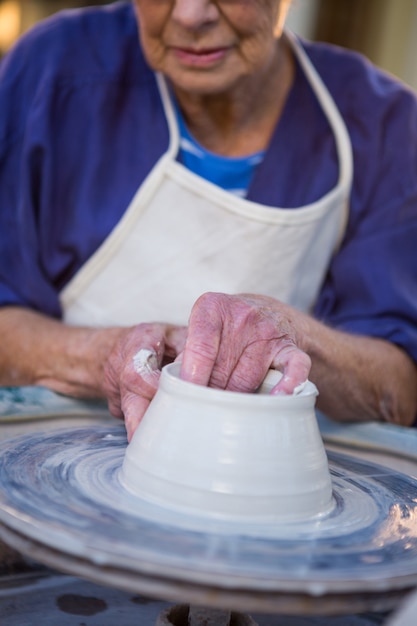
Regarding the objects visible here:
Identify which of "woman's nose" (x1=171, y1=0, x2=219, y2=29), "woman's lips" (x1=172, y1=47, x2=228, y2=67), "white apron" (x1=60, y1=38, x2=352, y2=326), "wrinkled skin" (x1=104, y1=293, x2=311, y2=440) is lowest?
"white apron" (x1=60, y1=38, x2=352, y2=326)

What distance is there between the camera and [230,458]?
98cm

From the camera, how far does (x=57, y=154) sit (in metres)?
1.79

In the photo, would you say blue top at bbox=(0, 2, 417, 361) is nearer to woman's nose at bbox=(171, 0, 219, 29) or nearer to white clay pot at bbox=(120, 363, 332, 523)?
woman's nose at bbox=(171, 0, 219, 29)

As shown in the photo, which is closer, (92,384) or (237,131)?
(92,384)

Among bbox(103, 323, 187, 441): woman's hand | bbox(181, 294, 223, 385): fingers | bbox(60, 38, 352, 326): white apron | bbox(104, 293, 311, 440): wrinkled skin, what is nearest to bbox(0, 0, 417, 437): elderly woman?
bbox(60, 38, 352, 326): white apron

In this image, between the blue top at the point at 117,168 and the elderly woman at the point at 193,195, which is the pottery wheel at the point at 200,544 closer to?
the elderly woman at the point at 193,195

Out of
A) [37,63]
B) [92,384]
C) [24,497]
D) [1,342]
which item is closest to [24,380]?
[1,342]

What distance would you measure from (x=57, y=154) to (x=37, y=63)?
187mm

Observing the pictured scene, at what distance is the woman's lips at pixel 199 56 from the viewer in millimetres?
1605

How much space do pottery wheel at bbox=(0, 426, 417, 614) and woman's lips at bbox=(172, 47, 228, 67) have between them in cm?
79

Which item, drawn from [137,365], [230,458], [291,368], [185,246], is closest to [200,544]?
[230,458]

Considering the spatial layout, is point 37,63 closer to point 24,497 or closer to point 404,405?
point 404,405

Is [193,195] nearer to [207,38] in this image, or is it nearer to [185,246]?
[185,246]

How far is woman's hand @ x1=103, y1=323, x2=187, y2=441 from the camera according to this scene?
121cm
